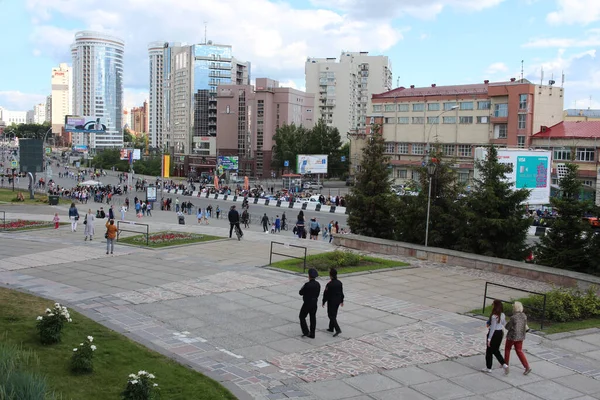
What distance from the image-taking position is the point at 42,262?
19109 mm

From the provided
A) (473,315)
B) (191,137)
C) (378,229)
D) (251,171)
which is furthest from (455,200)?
(191,137)

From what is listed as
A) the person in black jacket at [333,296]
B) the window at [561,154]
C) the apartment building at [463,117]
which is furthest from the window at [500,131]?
the person in black jacket at [333,296]

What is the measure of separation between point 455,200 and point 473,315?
359 inches

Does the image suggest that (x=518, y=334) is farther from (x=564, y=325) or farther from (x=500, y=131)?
(x=500, y=131)

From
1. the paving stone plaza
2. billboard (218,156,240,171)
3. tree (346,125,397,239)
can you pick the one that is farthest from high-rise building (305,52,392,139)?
the paving stone plaza

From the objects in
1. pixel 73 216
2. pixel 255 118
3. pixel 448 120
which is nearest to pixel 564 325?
pixel 73 216

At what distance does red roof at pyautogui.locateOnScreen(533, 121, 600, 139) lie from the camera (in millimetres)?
59344

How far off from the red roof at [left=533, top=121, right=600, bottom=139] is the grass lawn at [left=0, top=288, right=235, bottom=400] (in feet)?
191

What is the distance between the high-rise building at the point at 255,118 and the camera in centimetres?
11638

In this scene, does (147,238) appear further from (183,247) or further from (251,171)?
(251,171)

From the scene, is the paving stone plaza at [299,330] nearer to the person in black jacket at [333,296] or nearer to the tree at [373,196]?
the person in black jacket at [333,296]

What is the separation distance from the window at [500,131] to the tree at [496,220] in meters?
51.9

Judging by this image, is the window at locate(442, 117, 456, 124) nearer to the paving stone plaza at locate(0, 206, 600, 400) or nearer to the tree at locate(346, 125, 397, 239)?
the tree at locate(346, 125, 397, 239)

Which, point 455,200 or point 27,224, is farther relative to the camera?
point 27,224
